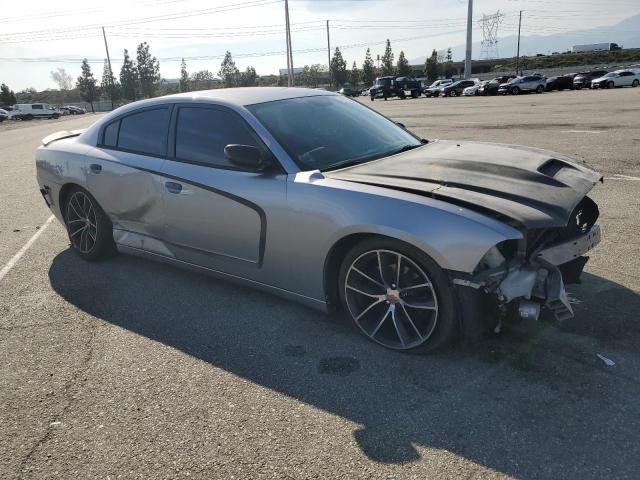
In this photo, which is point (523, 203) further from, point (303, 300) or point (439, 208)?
point (303, 300)

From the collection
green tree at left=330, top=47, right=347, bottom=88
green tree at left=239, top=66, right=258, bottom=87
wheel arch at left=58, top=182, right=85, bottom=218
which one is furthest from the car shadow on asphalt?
green tree at left=330, top=47, right=347, bottom=88

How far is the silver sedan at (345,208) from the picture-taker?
2.93 m

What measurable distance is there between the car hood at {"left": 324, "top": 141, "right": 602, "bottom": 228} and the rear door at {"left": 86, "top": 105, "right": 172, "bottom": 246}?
1.65m

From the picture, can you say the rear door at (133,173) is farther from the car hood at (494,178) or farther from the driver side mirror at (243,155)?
the car hood at (494,178)

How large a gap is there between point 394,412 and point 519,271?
1022 mm

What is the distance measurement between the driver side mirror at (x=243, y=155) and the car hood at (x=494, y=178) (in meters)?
0.49

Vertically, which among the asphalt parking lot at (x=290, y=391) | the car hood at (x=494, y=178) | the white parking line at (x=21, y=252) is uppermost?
the car hood at (x=494, y=178)

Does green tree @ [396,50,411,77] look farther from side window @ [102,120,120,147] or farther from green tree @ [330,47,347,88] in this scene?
side window @ [102,120,120,147]

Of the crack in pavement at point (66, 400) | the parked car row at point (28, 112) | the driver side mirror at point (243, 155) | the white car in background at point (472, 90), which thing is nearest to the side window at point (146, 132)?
the driver side mirror at point (243, 155)

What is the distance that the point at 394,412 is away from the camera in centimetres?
274

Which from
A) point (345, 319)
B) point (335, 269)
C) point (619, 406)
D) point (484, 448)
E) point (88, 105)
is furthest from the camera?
point (88, 105)

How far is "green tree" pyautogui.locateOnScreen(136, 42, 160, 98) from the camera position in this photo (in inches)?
3531

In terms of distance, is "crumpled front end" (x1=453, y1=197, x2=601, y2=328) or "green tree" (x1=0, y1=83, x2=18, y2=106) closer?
"crumpled front end" (x1=453, y1=197, x2=601, y2=328)

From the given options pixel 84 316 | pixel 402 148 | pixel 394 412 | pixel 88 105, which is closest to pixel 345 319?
pixel 394 412
